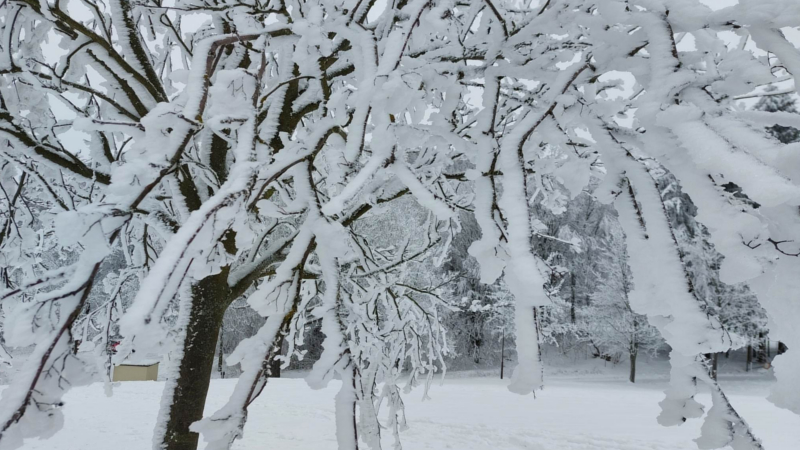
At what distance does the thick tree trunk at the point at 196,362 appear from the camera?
92.5 inches

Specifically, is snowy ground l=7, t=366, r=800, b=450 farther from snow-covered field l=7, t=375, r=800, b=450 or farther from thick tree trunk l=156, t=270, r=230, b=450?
thick tree trunk l=156, t=270, r=230, b=450

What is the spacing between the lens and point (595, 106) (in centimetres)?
122

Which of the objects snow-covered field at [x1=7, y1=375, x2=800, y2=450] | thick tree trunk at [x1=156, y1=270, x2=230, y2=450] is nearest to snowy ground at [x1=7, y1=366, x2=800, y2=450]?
snow-covered field at [x1=7, y1=375, x2=800, y2=450]

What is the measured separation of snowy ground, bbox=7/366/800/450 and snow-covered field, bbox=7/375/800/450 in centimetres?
1

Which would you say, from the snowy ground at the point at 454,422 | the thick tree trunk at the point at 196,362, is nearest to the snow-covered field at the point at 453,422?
the snowy ground at the point at 454,422

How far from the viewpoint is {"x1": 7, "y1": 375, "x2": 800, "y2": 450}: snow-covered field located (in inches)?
264

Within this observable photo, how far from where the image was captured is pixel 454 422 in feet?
28.8

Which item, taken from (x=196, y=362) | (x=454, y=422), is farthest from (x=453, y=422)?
(x=196, y=362)

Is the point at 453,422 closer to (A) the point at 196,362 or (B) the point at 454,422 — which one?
(B) the point at 454,422

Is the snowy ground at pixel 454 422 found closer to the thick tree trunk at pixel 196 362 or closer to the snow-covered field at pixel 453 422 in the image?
the snow-covered field at pixel 453 422

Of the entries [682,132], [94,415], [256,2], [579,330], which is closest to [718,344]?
[682,132]

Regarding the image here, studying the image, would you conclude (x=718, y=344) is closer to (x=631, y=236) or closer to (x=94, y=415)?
(x=631, y=236)

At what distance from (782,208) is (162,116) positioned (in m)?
0.99

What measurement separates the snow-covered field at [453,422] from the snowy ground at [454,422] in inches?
0.6
